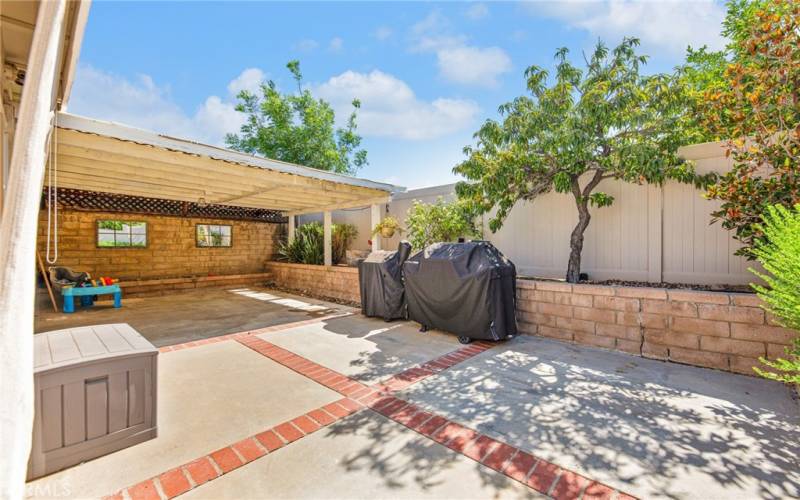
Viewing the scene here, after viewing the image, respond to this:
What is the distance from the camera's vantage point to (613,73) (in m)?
4.50

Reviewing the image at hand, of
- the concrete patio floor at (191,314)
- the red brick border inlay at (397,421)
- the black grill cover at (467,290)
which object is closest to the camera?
the red brick border inlay at (397,421)

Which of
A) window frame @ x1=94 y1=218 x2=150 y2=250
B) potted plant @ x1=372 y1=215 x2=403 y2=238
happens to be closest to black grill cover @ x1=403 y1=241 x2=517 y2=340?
potted plant @ x1=372 y1=215 x2=403 y2=238

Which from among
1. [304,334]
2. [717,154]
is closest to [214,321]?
[304,334]

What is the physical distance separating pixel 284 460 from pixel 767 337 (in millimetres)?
4832

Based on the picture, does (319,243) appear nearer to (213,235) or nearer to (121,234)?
(213,235)

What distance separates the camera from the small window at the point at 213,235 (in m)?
11.0

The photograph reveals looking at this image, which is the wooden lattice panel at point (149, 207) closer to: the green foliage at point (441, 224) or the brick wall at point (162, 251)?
the brick wall at point (162, 251)

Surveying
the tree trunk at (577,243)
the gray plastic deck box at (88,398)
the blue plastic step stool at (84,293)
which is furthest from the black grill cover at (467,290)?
the blue plastic step stool at (84,293)

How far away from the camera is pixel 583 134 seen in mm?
4477

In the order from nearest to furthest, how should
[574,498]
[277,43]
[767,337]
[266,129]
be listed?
[574,498] → [767,337] → [277,43] → [266,129]

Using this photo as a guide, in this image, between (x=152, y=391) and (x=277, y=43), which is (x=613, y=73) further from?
(x=277, y=43)

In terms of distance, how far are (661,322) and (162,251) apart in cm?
1223

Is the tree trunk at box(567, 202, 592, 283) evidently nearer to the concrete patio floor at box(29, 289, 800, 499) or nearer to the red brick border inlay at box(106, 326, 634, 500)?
the concrete patio floor at box(29, 289, 800, 499)

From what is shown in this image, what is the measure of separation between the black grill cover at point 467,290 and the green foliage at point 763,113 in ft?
8.51
